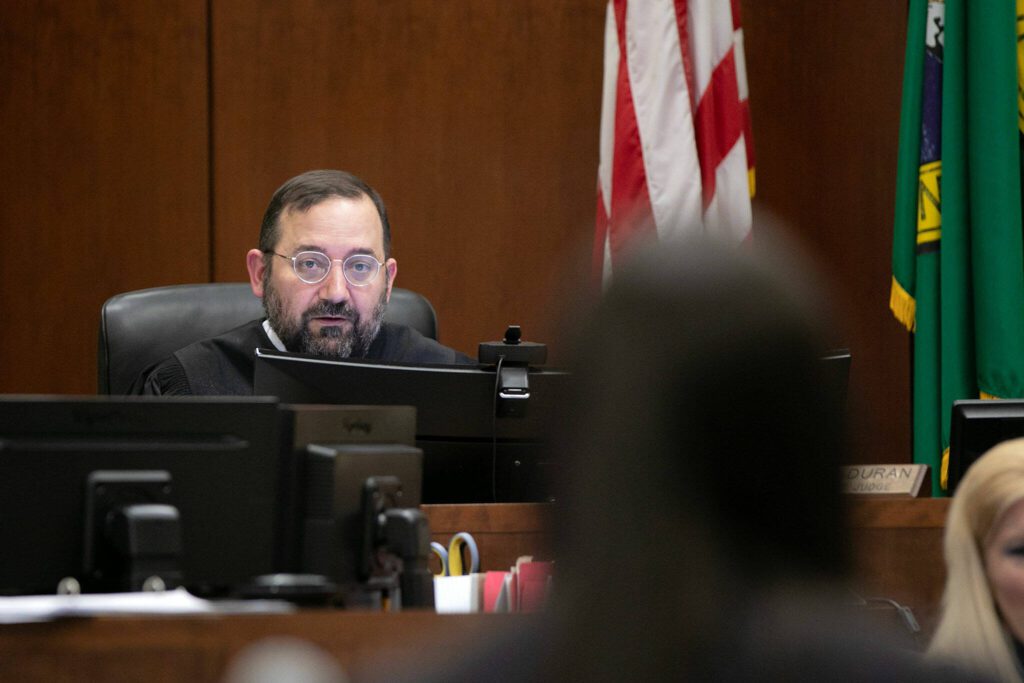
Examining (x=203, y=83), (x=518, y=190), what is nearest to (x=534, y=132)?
(x=518, y=190)

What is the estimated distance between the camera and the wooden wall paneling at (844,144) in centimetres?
451

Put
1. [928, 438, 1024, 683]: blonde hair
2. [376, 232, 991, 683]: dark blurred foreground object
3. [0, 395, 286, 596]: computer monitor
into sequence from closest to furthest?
1. [376, 232, 991, 683]: dark blurred foreground object
2. [0, 395, 286, 596]: computer monitor
3. [928, 438, 1024, 683]: blonde hair

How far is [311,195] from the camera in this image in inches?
126

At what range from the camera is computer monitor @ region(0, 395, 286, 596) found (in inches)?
58.9

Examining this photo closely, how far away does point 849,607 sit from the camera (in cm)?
73

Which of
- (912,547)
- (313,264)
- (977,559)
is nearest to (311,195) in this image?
(313,264)

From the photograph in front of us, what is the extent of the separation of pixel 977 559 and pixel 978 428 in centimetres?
50

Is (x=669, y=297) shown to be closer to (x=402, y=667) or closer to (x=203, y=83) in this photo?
(x=402, y=667)

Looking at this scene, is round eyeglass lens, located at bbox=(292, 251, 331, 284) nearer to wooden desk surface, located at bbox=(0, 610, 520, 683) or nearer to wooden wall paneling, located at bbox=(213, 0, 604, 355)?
wooden wall paneling, located at bbox=(213, 0, 604, 355)

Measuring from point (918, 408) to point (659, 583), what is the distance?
10.7 feet

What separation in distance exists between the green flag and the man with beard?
54.3 inches

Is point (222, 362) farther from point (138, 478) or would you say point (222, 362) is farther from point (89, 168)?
point (89, 168)

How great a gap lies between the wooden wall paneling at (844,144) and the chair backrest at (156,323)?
81.7 inches

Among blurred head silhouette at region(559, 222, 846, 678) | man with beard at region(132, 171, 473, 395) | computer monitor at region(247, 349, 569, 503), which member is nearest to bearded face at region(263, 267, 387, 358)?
man with beard at region(132, 171, 473, 395)
